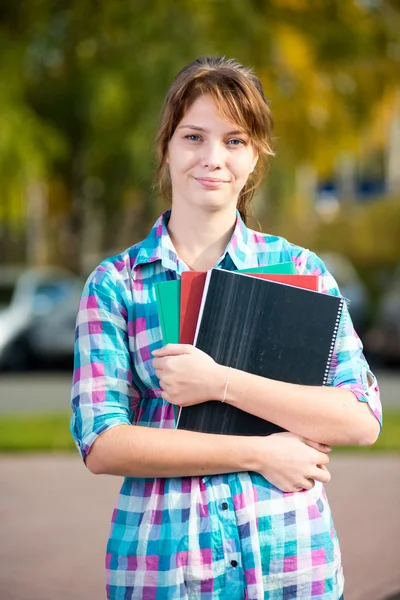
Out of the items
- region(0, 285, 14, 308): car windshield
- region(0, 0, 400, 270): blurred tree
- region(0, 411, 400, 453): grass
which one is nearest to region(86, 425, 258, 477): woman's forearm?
region(0, 411, 400, 453): grass

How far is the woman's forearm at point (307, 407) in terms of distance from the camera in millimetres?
2016

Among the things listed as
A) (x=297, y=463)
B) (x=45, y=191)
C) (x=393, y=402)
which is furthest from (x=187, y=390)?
(x=45, y=191)

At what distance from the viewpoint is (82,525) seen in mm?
5793

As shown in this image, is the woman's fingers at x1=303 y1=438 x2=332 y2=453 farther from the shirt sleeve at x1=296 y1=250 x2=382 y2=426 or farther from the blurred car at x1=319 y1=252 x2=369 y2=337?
the blurred car at x1=319 y1=252 x2=369 y2=337

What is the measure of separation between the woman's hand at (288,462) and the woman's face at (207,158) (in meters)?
0.52

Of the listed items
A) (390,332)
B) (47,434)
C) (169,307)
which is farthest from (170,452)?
(390,332)

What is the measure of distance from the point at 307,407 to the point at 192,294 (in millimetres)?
330

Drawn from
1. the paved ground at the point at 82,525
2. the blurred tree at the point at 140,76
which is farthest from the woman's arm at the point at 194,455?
the blurred tree at the point at 140,76

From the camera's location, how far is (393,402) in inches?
437

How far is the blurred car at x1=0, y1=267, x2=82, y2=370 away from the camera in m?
15.4

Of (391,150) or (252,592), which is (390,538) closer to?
(252,592)

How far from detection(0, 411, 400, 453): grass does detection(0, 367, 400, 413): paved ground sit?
3.35 ft

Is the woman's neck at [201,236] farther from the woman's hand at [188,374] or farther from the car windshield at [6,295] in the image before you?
the car windshield at [6,295]

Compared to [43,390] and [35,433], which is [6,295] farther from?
[35,433]
